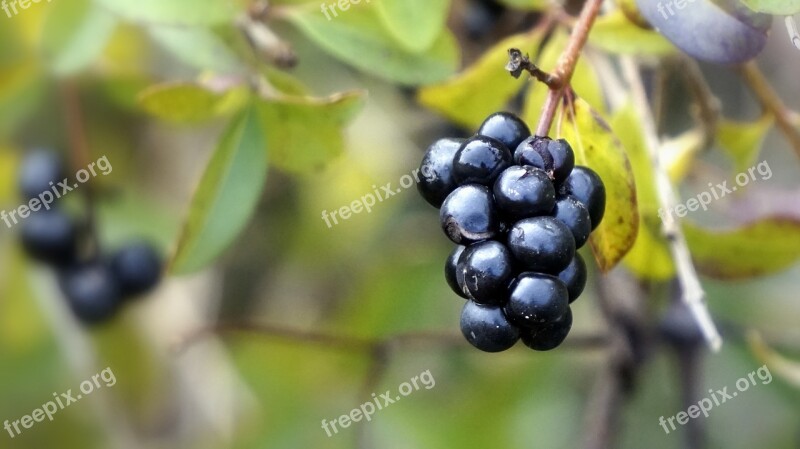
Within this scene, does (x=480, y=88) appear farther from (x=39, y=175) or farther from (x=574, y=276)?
(x=39, y=175)

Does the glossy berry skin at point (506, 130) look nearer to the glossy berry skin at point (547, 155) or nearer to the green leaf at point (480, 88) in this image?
the glossy berry skin at point (547, 155)

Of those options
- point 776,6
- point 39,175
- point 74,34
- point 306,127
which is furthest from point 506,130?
point 39,175

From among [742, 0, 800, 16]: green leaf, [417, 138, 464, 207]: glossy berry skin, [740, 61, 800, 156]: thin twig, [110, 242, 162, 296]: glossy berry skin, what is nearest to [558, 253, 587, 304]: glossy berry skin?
[417, 138, 464, 207]: glossy berry skin

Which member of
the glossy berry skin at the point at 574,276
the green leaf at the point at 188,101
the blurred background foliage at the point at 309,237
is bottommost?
the blurred background foliage at the point at 309,237

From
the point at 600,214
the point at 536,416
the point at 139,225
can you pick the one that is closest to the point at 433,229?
the point at 536,416

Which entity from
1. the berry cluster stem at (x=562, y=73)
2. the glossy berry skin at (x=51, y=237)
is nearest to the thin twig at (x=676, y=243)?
the berry cluster stem at (x=562, y=73)

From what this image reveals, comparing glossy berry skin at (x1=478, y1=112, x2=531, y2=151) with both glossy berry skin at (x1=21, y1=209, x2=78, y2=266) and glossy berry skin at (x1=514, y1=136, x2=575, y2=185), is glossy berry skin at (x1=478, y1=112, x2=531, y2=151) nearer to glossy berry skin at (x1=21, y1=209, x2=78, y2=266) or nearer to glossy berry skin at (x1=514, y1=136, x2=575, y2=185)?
glossy berry skin at (x1=514, y1=136, x2=575, y2=185)
